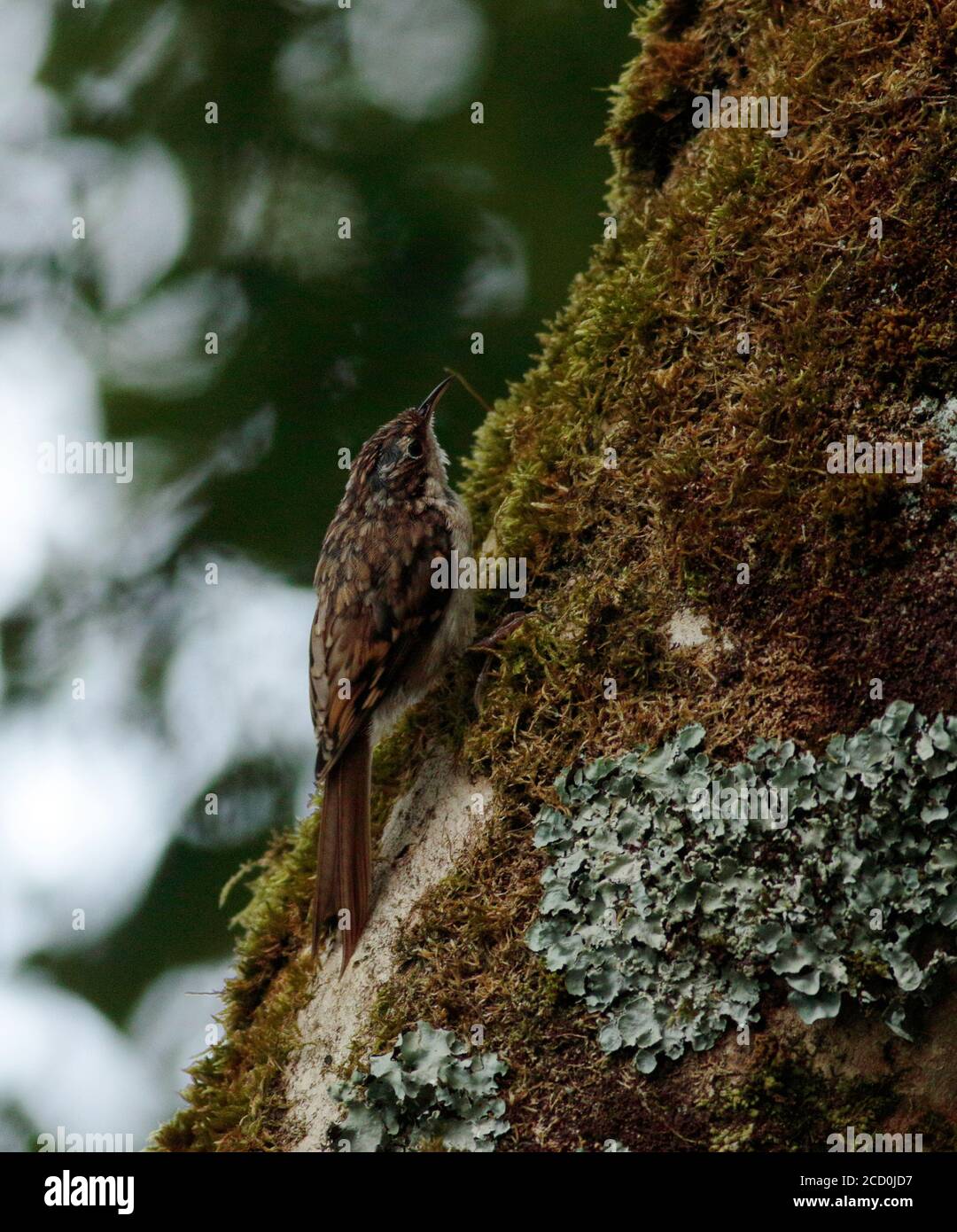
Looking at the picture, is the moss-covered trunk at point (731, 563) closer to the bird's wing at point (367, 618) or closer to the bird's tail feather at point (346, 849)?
the bird's tail feather at point (346, 849)

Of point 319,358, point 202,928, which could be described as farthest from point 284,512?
point 202,928

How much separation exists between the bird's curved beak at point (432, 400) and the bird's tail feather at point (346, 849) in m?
1.20

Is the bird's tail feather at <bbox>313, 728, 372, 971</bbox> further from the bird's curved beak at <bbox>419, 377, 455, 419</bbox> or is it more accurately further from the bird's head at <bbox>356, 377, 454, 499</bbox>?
the bird's curved beak at <bbox>419, 377, 455, 419</bbox>

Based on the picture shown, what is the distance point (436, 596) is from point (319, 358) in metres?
0.97

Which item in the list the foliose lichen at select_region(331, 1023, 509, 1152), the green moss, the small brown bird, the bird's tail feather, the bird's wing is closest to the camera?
the green moss

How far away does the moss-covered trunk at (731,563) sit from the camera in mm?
1916

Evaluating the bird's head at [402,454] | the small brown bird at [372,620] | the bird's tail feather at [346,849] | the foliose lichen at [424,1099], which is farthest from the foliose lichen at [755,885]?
the bird's head at [402,454]

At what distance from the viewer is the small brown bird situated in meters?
2.77

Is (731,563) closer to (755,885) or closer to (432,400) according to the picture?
(755,885)

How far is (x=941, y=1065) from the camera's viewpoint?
5.96 ft

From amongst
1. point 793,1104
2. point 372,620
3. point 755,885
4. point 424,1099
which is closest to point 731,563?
point 755,885

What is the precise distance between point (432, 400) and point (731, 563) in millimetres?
1814

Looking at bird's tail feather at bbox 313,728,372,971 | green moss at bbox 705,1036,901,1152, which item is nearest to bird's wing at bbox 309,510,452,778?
bird's tail feather at bbox 313,728,372,971
